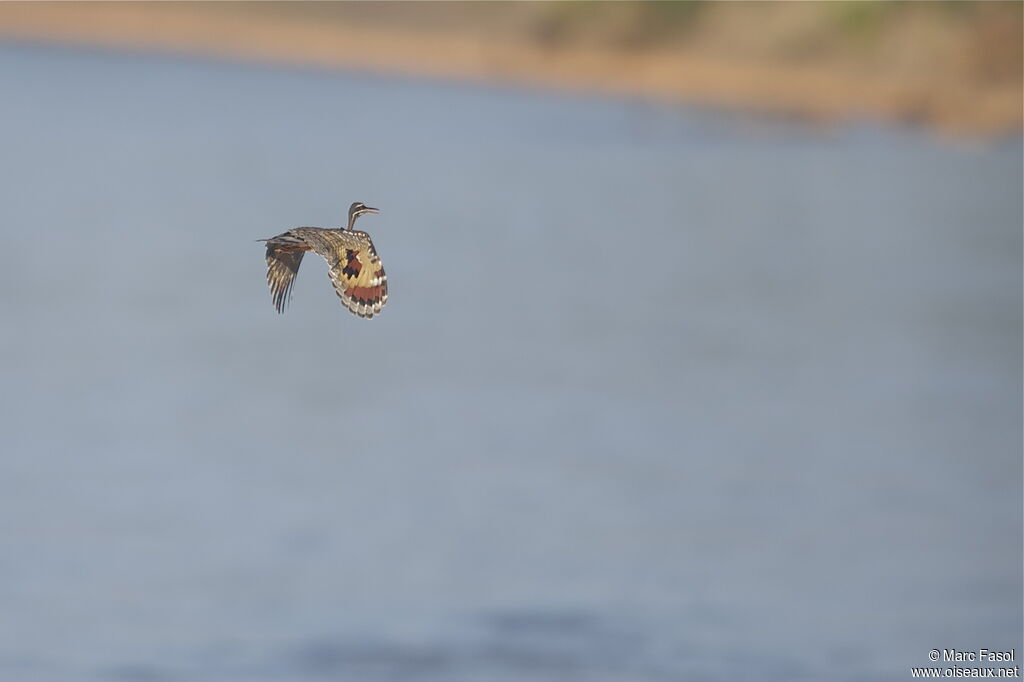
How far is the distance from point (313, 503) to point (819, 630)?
170 inches

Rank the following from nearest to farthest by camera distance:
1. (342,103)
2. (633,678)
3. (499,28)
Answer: (633,678)
(342,103)
(499,28)

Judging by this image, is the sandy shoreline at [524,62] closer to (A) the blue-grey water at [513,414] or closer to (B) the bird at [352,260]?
(A) the blue-grey water at [513,414]

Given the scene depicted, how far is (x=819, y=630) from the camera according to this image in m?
14.9

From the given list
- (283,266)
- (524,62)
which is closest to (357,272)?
(283,266)

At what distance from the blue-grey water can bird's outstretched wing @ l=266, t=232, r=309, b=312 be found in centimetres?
641

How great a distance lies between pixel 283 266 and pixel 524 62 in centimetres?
4271

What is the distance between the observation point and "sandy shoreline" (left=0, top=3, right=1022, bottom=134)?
137ft

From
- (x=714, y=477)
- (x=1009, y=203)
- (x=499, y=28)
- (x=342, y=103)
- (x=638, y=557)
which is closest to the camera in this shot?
(x=638, y=557)

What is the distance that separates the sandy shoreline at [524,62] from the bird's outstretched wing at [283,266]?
3299 cm

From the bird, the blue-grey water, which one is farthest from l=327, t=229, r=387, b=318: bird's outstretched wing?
the blue-grey water

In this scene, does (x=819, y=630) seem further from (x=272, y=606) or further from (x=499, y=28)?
(x=499, y=28)

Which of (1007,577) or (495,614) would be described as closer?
(495,614)

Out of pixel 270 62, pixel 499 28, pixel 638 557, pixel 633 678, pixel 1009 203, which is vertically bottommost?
pixel 633 678

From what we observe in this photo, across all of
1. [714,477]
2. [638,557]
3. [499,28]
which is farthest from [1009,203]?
[499,28]
